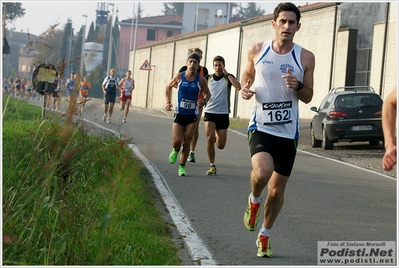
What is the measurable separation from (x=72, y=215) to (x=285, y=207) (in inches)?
171

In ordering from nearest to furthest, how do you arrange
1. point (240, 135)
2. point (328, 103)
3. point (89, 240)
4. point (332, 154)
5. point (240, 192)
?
point (89, 240), point (240, 192), point (332, 154), point (328, 103), point (240, 135)

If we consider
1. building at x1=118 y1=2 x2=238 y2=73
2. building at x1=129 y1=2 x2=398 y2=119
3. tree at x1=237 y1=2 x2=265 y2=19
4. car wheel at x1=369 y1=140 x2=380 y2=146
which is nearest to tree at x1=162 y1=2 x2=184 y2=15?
tree at x1=237 y1=2 x2=265 y2=19

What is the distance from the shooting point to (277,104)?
284 inches

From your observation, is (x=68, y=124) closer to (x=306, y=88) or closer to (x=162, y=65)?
(x=306, y=88)

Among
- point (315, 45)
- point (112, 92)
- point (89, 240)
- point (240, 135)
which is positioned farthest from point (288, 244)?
point (315, 45)

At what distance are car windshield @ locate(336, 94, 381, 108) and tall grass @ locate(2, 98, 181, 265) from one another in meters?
12.8

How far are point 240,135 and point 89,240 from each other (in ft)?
63.0

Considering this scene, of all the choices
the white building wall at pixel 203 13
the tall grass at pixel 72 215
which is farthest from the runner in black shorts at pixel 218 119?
the white building wall at pixel 203 13

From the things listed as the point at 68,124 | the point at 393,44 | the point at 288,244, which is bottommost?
the point at 288,244

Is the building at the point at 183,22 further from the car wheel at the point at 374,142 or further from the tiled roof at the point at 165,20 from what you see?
the car wheel at the point at 374,142

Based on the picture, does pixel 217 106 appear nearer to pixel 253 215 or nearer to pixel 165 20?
pixel 253 215

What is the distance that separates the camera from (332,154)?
1956 centimetres

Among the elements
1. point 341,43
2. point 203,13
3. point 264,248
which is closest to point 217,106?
point 264,248

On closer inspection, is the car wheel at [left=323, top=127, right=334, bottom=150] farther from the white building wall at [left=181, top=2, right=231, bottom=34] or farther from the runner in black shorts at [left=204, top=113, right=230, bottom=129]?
the white building wall at [left=181, top=2, right=231, bottom=34]
